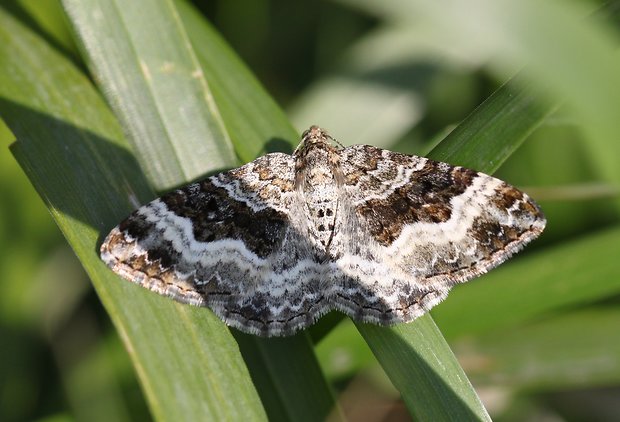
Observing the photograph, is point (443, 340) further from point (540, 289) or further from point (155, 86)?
point (155, 86)

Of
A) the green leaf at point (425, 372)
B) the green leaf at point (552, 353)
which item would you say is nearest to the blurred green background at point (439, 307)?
the green leaf at point (552, 353)

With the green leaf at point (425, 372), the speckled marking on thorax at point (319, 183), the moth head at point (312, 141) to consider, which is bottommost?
the green leaf at point (425, 372)

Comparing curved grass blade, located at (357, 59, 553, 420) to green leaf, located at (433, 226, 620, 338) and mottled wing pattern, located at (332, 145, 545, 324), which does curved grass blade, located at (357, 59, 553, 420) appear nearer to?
mottled wing pattern, located at (332, 145, 545, 324)

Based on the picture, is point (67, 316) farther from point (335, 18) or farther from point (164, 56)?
point (335, 18)

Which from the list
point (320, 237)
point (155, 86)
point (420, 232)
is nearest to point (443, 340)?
point (420, 232)

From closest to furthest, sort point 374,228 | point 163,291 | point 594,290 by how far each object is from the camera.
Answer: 1. point 163,291
2. point 374,228
3. point 594,290

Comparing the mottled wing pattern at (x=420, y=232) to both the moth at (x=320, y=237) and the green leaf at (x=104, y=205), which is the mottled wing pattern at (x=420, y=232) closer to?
the moth at (x=320, y=237)

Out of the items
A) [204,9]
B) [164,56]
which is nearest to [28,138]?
[164,56]
